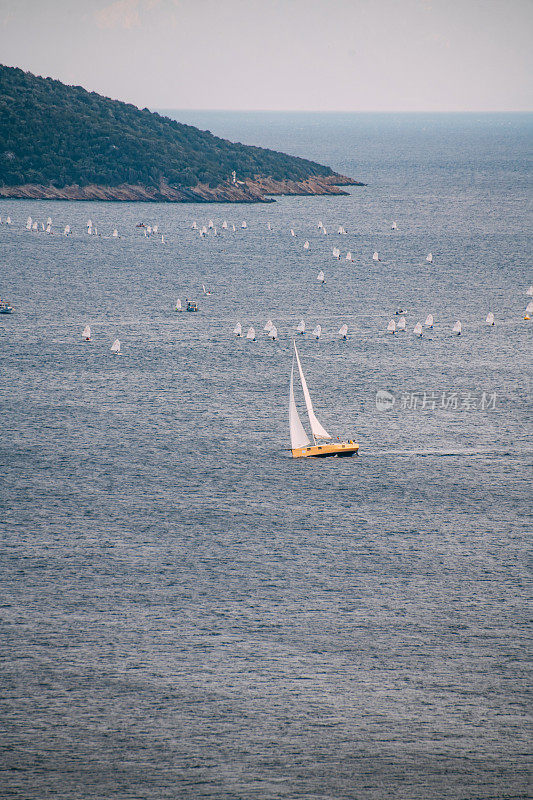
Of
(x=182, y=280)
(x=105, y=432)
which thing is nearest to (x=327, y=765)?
(x=105, y=432)

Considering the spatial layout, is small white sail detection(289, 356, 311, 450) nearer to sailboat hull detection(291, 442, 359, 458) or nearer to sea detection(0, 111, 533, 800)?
sailboat hull detection(291, 442, 359, 458)

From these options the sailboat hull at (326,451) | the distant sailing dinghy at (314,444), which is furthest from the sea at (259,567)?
the distant sailing dinghy at (314,444)

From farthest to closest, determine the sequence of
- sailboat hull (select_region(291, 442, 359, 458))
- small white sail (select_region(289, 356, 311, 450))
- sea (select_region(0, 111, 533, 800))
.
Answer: small white sail (select_region(289, 356, 311, 450))
sailboat hull (select_region(291, 442, 359, 458))
sea (select_region(0, 111, 533, 800))

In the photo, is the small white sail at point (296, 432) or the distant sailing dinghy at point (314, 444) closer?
the distant sailing dinghy at point (314, 444)

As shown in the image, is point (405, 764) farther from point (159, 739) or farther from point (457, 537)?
point (457, 537)

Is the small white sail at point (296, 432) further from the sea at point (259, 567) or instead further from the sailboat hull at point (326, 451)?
the sea at point (259, 567)

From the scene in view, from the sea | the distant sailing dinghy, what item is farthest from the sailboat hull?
the sea
